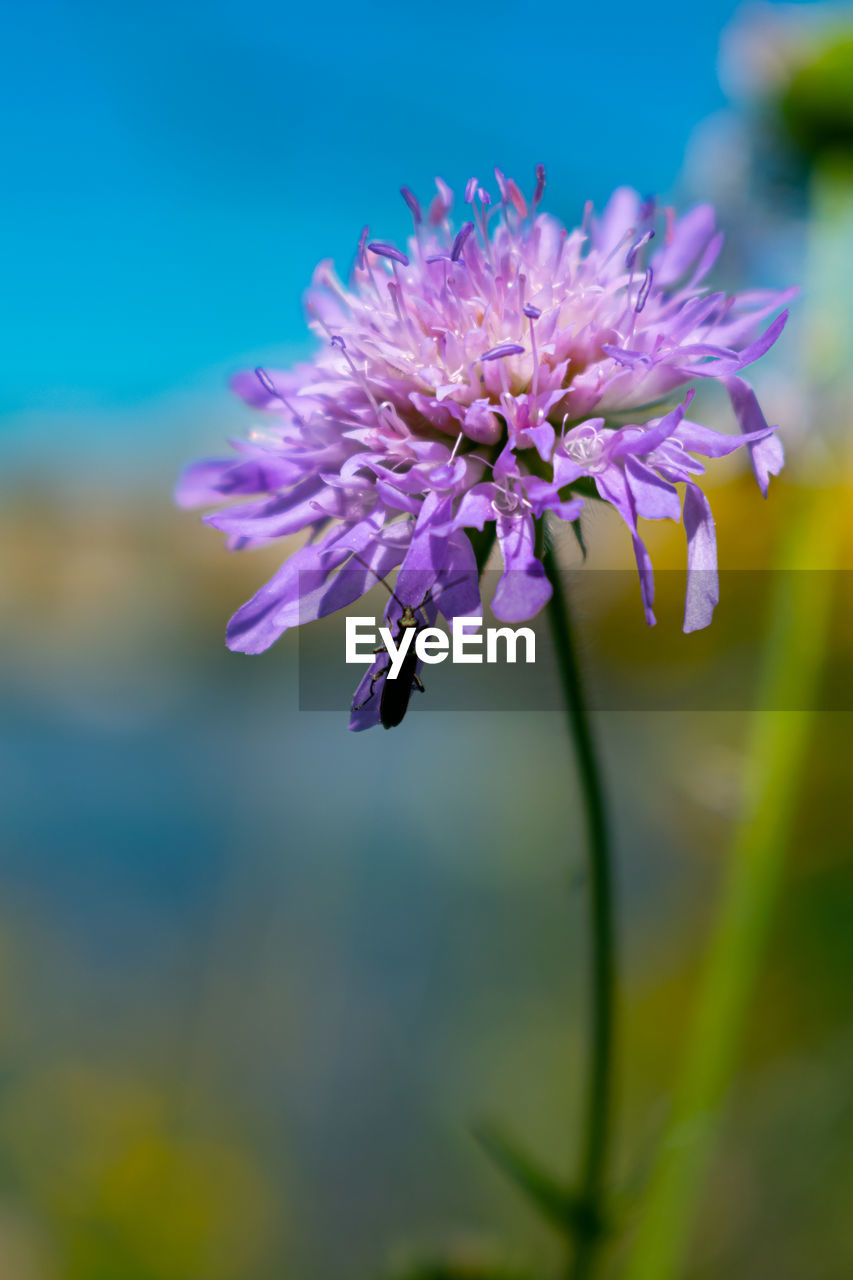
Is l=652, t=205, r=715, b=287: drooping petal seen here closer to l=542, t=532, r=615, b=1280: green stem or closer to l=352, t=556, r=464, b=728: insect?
l=542, t=532, r=615, b=1280: green stem

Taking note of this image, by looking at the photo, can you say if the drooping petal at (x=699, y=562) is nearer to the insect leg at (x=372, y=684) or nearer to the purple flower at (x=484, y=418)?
the purple flower at (x=484, y=418)

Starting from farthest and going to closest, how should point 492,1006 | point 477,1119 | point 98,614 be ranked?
point 98,614
point 492,1006
point 477,1119

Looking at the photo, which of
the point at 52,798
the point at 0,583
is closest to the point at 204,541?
the point at 0,583

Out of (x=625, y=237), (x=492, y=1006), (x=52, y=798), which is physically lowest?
(x=492, y=1006)

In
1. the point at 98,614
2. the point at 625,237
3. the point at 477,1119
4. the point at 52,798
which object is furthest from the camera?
the point at 98,614

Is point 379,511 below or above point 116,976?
above

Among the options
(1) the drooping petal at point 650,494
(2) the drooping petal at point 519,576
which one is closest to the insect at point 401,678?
(2) the drooping petal at point 519,576

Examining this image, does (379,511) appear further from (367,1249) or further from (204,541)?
(204,541)

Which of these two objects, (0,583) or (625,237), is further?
(0,583)
